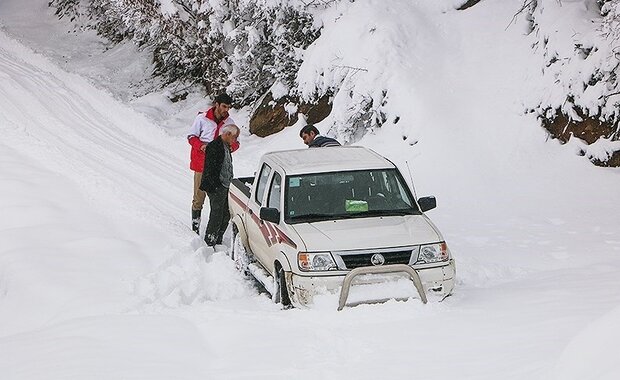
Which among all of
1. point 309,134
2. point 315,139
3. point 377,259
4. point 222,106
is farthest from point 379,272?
point 222,106

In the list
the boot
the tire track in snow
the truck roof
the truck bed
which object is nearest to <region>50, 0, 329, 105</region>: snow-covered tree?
the tire track in snow

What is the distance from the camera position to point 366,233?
7.08m

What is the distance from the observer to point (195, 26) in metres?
20.1

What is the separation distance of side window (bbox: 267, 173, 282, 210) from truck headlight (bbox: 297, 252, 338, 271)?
1.16 meters

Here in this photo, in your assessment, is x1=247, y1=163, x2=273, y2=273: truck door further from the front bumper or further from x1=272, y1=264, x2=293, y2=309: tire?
the front bumper

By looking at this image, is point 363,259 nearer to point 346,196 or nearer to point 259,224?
point 346,196

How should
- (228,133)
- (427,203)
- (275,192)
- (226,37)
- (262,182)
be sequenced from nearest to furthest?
(427,203) → (275,192) → (262,182) → (228,133) → (226,37)

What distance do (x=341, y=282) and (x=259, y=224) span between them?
1.79m

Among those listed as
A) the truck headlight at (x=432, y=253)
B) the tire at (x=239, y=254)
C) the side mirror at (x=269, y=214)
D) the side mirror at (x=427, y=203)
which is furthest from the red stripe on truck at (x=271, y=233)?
the side mirror at (x=427, y=203)

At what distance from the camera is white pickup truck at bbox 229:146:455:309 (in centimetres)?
685

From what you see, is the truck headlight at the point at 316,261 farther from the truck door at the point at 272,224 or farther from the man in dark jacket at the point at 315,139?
the man in dark jacket at the point at 315,139

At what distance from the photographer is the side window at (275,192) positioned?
807cm

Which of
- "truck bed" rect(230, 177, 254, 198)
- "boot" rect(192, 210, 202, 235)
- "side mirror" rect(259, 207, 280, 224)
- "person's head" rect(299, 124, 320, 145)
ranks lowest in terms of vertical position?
"boot" rect(192, 210, 202, 235)

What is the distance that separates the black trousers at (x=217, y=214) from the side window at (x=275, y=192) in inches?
73.2
